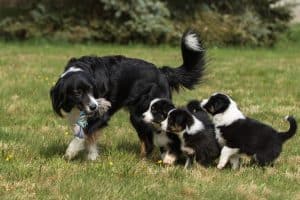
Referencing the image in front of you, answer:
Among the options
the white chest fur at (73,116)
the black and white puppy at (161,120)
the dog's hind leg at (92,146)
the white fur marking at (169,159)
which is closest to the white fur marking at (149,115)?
the black and white puppy at (161,120)

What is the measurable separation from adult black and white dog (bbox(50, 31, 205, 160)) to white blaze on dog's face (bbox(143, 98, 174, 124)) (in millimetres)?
184

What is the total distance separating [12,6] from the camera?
2095 centimetres

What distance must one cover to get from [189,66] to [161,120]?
42.8 inches

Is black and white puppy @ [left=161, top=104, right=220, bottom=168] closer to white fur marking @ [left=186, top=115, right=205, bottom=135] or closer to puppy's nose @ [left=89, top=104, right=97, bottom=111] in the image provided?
white fur marking @ [left=186, top=115, right=205, bottom=135]

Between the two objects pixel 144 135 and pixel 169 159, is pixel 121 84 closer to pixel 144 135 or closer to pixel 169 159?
pixel 144 135

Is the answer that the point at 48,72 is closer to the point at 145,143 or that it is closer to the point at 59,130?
the point at 59,130

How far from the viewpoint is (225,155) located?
634cm

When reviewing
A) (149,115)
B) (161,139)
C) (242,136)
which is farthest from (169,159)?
(242,136)

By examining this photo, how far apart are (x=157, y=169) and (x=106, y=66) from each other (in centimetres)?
126

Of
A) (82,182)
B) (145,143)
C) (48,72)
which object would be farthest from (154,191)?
(48,72)

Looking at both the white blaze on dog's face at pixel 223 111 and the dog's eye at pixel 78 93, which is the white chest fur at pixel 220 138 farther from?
the dog's eye at pixel 78 93

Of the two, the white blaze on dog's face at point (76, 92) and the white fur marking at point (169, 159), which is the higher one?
the white blaze on dog's face at point (76, 92)

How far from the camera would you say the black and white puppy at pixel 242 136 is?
631cm

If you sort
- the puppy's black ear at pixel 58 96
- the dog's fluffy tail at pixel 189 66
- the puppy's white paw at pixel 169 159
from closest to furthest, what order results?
the puppy's black ear at pixel 58 96
the puppy's white paw at pixel 169 159
the dog's fluffy tail at pixel 189 66
